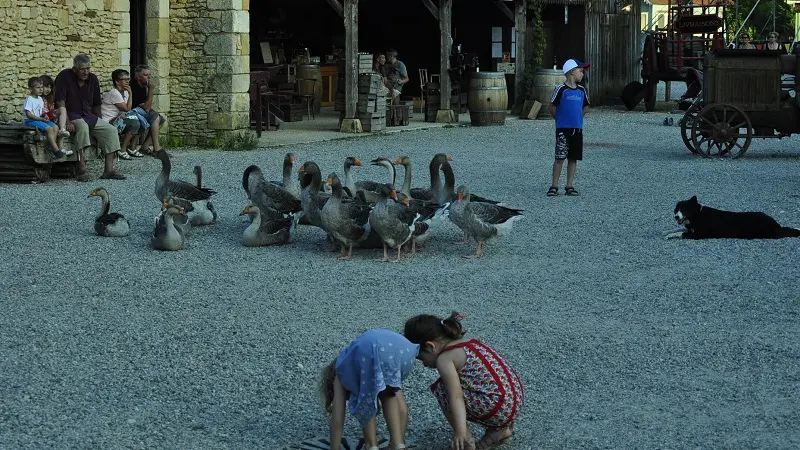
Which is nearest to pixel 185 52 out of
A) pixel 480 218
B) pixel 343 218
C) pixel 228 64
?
pixel 228 64

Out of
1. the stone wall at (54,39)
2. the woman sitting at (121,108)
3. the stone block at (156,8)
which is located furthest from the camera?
the stone block at (156,8)

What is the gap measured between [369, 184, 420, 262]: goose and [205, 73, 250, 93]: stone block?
944cm

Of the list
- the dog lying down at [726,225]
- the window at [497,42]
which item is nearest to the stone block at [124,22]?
the dog lying down at [726,225]

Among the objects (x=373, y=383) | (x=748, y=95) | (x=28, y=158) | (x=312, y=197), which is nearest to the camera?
(x=373, y=383)

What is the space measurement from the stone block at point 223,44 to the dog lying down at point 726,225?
381 inches

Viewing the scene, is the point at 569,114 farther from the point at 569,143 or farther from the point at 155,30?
the point at 155,30

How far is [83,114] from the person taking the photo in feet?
51.4

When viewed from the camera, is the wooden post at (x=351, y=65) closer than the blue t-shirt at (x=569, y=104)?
No

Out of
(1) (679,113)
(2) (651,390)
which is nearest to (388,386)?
(2) (651,390)

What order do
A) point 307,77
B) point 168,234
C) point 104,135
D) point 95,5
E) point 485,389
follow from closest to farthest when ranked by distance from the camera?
point 485,389
point 168,234
point 104,135
point 95,5
point 307,77

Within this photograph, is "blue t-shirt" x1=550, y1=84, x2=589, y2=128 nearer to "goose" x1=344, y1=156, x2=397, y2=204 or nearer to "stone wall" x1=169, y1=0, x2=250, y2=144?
"goose" x1=344, y1=156, x2=397, y2=204

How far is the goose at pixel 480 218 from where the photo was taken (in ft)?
34.3

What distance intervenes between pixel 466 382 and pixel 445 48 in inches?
759

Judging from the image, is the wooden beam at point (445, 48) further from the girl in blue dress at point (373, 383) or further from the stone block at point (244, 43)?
the girl in blue dress at point (373, 383)
